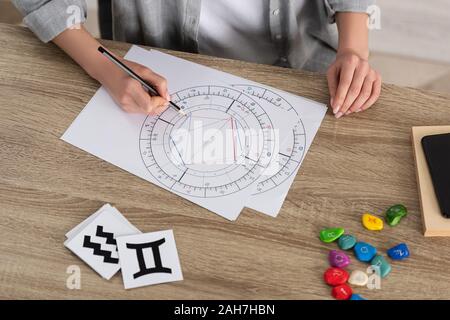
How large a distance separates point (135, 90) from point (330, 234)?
381 millimetres

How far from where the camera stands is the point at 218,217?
35.8 inches

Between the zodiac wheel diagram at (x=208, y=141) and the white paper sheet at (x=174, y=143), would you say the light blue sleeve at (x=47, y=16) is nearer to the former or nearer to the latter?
the white paper sheet at (x=174, y=143)

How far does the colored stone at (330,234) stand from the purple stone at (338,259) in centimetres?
2

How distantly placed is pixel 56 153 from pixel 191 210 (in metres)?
0.23

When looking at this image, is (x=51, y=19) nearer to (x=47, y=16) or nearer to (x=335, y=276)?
(x=47, y=16)

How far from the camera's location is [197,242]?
0.89 metres

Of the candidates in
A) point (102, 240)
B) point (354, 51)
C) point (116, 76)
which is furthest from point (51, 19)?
point (354, 51)

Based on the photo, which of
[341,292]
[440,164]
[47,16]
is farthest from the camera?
[47,16]

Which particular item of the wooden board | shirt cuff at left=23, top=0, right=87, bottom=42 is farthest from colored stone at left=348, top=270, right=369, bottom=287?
shirt cuff at left=23, top=0, right=87, bottom=42

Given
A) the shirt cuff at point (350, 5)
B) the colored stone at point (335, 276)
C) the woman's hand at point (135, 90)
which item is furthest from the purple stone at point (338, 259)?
the shirt cuff at point (350, 5)

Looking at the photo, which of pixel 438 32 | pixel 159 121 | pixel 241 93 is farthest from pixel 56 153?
pixel 438 32

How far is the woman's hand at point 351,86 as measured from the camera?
3.35 feet
